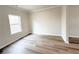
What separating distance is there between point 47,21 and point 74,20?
1835 mm

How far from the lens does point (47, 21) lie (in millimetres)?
6270

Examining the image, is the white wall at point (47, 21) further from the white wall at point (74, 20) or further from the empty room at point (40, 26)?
the white wall at point (74, 20)

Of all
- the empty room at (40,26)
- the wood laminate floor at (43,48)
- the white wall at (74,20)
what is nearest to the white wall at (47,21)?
the empty room at (40,26)

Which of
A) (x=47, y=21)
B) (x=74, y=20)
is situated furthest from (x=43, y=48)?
(x=47, y=21)

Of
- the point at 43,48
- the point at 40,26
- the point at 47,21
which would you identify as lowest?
the point at 43,48

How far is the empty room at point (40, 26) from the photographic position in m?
3.85

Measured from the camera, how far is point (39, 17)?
6625 mm

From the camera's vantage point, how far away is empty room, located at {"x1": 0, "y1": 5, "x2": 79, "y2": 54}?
3.85 metres

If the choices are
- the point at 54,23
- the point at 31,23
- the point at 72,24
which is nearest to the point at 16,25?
the point at 31,23

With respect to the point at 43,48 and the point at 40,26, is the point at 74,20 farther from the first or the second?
the point at 43,48

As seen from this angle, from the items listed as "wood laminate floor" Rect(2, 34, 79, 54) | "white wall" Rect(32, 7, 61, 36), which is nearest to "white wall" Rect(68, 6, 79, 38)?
"white wall" Rect(32, 7, 61, 36)

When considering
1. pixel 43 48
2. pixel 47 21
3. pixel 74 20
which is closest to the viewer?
pixel 43 48
